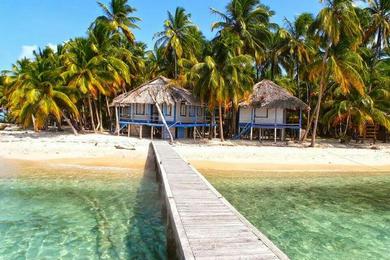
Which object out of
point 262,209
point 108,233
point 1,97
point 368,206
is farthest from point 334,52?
point 1,97

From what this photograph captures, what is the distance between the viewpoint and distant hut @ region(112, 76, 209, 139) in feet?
91.5

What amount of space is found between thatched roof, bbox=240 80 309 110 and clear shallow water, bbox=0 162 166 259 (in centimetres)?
1523

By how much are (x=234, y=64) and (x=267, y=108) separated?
6365 millimetres

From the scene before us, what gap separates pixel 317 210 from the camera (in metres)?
12.0

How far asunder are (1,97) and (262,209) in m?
38.6

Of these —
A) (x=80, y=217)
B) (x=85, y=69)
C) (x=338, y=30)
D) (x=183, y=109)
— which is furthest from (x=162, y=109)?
(x=80, y=217)

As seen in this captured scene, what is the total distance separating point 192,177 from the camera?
11.3 metres

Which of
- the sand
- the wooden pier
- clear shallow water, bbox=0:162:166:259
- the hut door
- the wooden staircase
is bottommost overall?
clear shallow water, bbox=0:162:166:259

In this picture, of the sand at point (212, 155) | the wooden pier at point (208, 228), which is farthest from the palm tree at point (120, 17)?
the wooden pier at point (208, 228)

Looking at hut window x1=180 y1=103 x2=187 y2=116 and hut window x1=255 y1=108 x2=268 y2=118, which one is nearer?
hut window x1=180 y1=103 x2=187 y2=116

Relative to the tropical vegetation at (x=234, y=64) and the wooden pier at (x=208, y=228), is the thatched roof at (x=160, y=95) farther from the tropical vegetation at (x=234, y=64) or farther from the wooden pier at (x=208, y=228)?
the wooden pier at (x=208, y=228)

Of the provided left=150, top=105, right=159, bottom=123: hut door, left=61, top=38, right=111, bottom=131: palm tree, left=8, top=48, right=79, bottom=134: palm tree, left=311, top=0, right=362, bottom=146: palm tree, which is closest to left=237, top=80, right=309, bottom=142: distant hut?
left=311, top=0, right=362, bottom=146: palm tree

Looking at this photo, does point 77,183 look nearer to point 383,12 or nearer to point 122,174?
point 122,174

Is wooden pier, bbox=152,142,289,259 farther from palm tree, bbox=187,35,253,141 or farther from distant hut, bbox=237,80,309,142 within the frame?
distant hut, bbox=237,80,309,142
